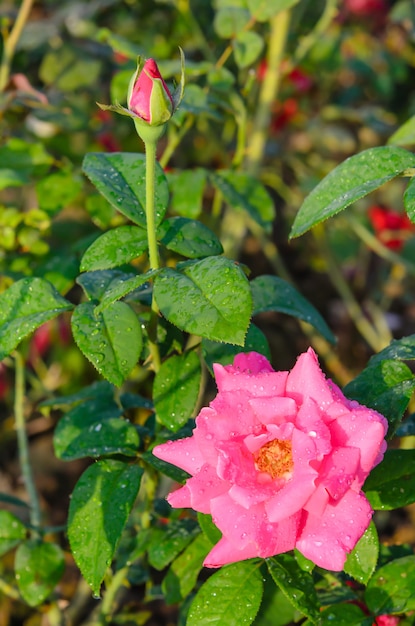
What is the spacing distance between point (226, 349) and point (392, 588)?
1.02 feet

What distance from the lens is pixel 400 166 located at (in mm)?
797

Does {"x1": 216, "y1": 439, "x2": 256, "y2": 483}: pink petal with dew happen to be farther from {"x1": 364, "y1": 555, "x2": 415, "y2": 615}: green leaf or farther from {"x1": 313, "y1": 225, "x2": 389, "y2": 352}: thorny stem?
{"x1": 313, "y1": 225, "x2": 389, "y2": 352}: thorny stem

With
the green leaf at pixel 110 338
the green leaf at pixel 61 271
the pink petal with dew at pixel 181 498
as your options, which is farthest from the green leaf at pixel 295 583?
the green leaf at pixel 61 271

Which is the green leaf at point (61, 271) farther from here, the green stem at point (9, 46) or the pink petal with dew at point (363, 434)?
the pink petal with dew at point (363, 434)

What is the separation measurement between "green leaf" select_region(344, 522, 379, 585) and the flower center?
111 mm

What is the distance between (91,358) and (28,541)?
1.57ft

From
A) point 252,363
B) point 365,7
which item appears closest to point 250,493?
point 252,363

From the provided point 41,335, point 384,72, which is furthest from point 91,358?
point 384,72

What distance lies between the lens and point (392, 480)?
803 millimetres

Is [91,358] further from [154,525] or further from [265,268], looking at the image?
[265,268]

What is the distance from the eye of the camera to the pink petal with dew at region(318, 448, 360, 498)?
2.12 feet

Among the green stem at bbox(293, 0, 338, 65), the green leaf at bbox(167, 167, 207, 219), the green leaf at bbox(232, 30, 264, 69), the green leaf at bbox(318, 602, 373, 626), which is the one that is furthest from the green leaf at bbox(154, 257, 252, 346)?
the green stem at bbox(293, 0, 338, 65)

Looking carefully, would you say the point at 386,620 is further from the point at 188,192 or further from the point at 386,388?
the point at 188,192

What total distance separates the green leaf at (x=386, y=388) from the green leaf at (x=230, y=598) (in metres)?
0.20
